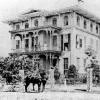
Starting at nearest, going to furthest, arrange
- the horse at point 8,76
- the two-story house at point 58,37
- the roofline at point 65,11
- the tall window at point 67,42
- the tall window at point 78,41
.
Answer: the horse at point 8,76 < the roofline at point 65,11 < the two-story house at point 58,37 < the tall window at point 67,42 < the tall window at point 78,41

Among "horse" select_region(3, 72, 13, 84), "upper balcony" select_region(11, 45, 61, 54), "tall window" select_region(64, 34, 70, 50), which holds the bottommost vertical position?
"horse" select_region(3, 72, 13, 84)

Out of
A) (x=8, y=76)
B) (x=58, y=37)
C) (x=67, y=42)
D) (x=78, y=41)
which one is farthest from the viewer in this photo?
(x=58, y=37)

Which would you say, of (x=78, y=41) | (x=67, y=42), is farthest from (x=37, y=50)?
(x=78, y=41)

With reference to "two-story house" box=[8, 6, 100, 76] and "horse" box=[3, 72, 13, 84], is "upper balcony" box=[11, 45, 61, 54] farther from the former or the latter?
"horse" box=[3, 72, 13, 84]

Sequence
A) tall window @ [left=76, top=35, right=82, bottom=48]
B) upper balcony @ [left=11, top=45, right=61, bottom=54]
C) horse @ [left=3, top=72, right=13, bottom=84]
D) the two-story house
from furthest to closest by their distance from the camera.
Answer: tall window @ [left=76, top=35, right=82, bottom=48] → upper balcony @ [left=11, top=45, right=61, bottom=54] → the two-story house → horse @ [left=3, top=72, right=13, bottom=84]

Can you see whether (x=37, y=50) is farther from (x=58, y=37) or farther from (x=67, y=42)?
(x=67, y=42)

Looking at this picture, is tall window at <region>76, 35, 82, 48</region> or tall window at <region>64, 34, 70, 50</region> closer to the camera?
tall window at <region>64, 34, 70, 50</region>

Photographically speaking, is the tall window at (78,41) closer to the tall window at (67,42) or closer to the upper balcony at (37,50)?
the tall window at (67,42)

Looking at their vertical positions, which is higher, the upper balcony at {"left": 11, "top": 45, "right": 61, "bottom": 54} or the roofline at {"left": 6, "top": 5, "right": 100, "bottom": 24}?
the roofline at {"left": 6, "top": 5, "right": 100, "bottom": 24}

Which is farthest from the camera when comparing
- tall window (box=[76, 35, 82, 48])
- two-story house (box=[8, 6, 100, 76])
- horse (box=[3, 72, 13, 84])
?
tall window (box=[76, 35, 82, 48])

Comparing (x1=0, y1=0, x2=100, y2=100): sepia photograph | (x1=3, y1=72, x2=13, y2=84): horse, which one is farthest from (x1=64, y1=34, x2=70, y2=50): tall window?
(x1=3, y1=72, x2=13, y2=84): horse

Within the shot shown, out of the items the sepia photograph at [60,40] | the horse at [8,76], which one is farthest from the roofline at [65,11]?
the horse at [8,76]

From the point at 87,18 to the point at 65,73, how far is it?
777cm

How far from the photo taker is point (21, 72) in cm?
2030
